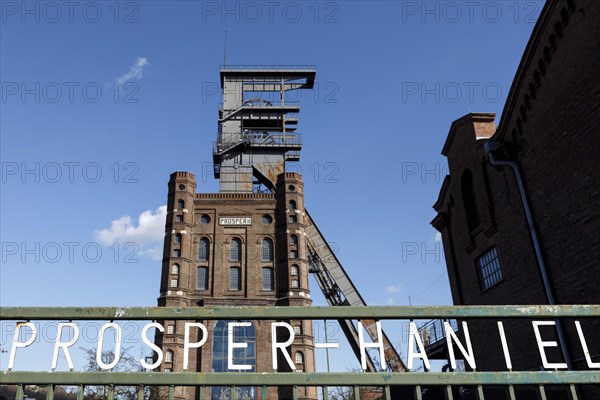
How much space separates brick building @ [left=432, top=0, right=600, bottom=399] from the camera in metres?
10.7

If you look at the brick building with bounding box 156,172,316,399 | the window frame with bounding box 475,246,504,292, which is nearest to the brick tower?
Result: the brick building with bounding box 156,172,316,399

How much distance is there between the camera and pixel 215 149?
3888 cm

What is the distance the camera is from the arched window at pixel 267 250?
34.4 meters

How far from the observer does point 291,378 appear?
3.07 metres

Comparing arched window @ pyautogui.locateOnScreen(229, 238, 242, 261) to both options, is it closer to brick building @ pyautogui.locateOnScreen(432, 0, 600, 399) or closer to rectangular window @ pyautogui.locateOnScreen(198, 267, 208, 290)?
rectangular window @ pyautogui.locateOnScreen(198, 267, 208, 290)

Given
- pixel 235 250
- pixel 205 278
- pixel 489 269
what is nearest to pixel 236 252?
pixel 235 250

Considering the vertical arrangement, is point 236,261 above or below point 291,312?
above

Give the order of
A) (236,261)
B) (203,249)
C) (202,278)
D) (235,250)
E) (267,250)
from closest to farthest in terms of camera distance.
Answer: (202,278)
(236,261)
(203,249)
(235,250)
(267,250)

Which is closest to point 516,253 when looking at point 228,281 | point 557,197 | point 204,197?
point 557,197

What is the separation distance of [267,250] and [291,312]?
31673 mm

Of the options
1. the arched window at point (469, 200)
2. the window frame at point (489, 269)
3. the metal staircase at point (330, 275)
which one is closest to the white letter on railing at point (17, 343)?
the window frame at point (489, 269)

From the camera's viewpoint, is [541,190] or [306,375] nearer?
[306,375]

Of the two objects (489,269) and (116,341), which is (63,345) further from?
(489,269)

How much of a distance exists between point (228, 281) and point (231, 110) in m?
15.7
